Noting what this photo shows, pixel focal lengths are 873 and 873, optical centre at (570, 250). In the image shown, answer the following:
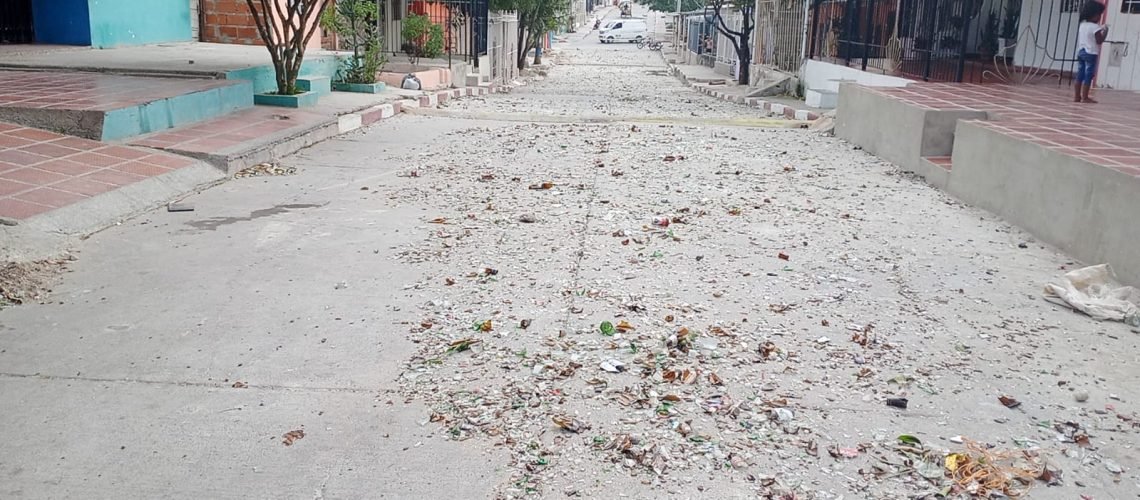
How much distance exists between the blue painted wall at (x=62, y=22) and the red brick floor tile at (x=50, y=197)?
8.49m

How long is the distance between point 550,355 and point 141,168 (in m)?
4.34

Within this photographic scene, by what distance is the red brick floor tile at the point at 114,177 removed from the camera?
602 centimetres

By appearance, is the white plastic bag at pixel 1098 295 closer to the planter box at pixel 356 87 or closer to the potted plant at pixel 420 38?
the planter box at pixel 356 87

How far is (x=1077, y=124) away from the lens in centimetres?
700

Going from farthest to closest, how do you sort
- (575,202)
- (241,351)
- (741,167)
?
(741,167)
(575,202)
(241,351)

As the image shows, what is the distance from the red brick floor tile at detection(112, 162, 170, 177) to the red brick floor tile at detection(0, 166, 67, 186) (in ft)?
1.60

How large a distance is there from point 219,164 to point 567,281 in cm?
384

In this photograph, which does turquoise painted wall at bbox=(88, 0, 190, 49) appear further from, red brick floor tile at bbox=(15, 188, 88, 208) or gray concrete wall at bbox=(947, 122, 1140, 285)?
gray concrete wall at bbox=(947, 122, 1140, 285)

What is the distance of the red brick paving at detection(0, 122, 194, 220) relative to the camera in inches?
211

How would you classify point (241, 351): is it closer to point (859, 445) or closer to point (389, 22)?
point (859, 445)

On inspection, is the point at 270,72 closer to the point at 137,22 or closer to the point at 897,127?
the point at 137,22

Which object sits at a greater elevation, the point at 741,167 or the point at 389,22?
the point at 389,22

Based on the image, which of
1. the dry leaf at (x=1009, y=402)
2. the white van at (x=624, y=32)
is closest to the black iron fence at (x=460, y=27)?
the dry leaf at (x=1009, y=402)

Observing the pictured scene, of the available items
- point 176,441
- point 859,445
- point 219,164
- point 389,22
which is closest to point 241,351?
point 176,441
